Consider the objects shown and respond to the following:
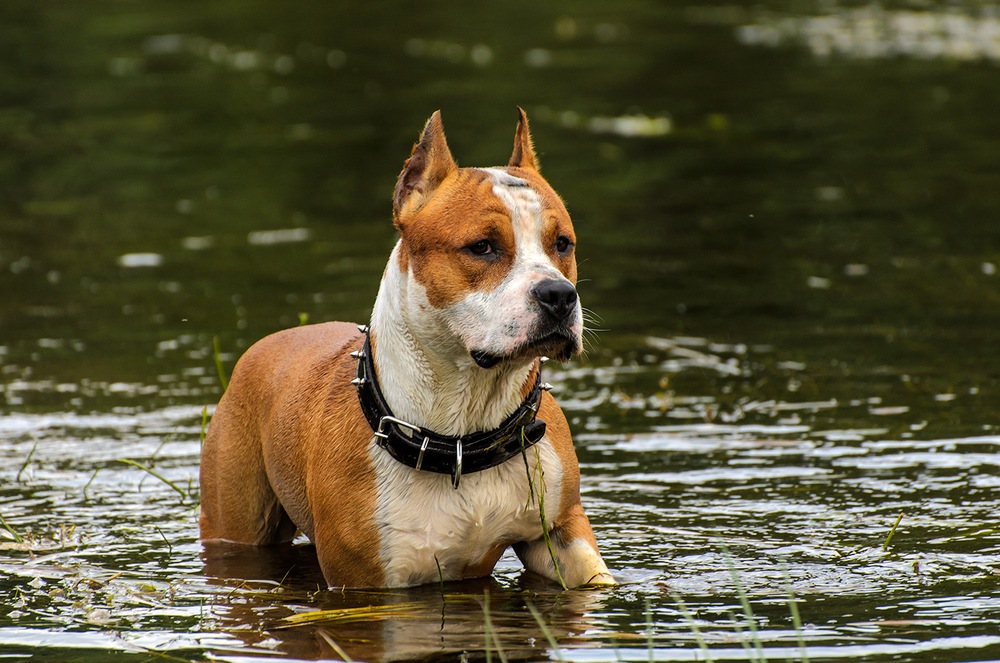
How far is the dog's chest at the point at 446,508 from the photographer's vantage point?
19.2 feet

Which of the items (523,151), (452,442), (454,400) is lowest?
(452,442)

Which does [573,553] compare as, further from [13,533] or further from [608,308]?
[608,308]

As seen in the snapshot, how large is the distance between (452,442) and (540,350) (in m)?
0.57

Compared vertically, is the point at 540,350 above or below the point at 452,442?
above

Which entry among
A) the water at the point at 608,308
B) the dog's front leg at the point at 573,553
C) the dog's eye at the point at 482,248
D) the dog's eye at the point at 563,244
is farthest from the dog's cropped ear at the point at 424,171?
the water at the point at 608,308

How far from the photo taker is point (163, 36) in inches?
981

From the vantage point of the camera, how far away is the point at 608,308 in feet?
36.4

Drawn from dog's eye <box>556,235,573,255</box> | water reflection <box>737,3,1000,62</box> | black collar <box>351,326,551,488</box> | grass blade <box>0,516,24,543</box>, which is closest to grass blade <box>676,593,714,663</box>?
black collar <box>351,326,551,488</box>

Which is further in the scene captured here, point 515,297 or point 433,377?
point 433,377

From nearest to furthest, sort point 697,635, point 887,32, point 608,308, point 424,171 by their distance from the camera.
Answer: point 697,635 → point 424,171 → point 608,308 → point 887,32

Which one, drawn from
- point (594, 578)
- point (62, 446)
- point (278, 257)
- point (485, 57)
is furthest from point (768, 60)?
point (594, 578)

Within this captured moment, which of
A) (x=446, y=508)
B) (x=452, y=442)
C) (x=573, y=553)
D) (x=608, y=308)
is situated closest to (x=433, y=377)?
(x=452, y=442)

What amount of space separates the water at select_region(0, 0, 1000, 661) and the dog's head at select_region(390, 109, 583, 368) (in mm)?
1085

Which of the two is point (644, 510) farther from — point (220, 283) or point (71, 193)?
point (71, 193)
